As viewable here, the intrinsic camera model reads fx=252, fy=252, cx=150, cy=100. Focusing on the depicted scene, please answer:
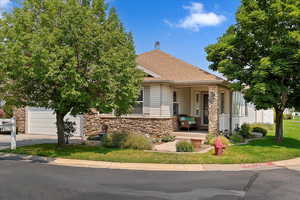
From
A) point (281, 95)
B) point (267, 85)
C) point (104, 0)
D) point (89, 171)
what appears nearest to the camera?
point (89, 171)

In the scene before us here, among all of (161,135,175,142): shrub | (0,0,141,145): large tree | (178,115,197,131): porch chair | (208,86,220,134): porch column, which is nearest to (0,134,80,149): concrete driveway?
(0,0,141,145): large tree

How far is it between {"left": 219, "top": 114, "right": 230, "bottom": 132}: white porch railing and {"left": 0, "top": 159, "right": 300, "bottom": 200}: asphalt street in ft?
26.4

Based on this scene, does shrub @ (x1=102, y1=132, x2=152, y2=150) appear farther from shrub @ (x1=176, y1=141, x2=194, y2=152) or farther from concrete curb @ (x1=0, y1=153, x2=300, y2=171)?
concrete curb @ (x1=0, y1=153, x2=300, y2=171)

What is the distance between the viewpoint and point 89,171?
8625mm

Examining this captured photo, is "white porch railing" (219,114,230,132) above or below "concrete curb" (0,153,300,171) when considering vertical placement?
above

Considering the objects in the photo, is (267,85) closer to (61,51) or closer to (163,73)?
(163,73)

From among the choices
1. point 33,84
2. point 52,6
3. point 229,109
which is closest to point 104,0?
point 52,6

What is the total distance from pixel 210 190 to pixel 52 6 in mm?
9119

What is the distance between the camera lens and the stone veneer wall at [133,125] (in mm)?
16109

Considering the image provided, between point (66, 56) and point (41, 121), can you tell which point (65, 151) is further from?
point (41, 121)

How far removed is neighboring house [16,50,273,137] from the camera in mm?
16125

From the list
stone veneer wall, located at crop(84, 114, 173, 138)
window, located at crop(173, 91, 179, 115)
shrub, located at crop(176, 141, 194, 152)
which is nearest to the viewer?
shrub, located at crop(176, 141, 194, 152)

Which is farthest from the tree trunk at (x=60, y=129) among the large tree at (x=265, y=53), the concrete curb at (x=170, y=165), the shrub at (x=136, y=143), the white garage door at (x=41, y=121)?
the large tree at (x=265, y=53)

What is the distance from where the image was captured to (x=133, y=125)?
16.8 meters
